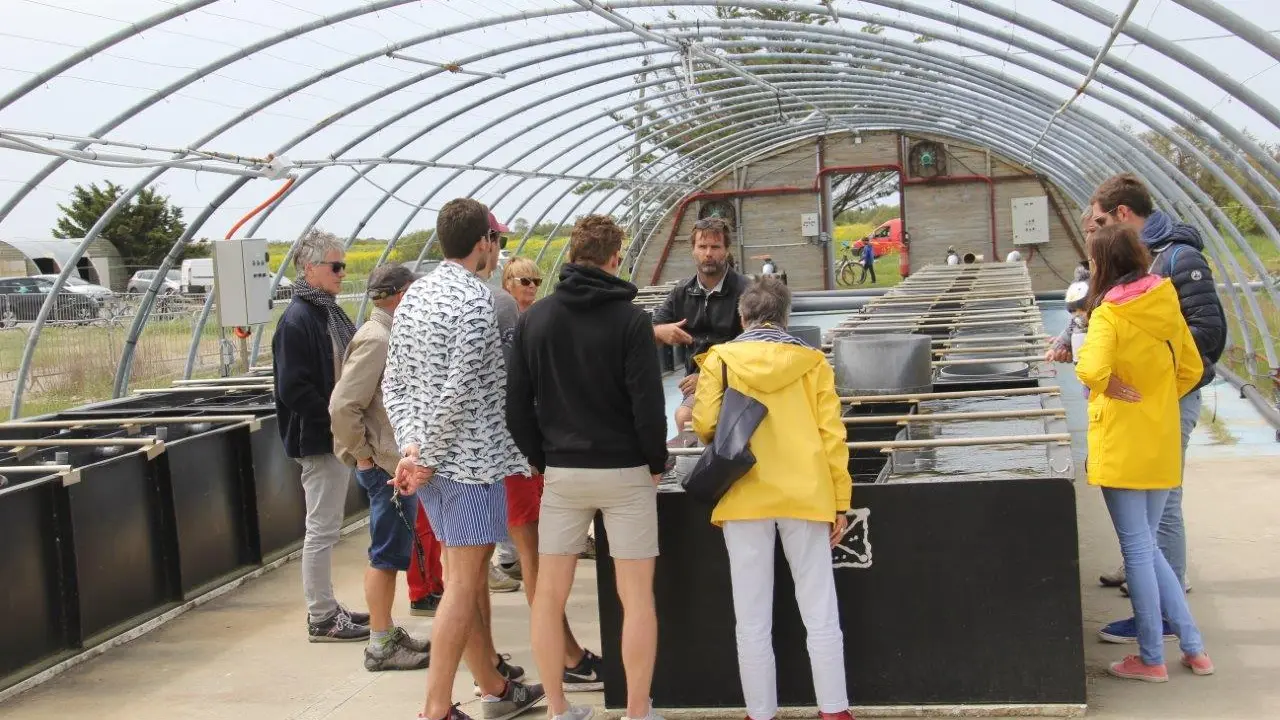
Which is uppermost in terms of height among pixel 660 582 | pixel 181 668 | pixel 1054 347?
pixel 1054 347

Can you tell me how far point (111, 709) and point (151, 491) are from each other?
5.38ft

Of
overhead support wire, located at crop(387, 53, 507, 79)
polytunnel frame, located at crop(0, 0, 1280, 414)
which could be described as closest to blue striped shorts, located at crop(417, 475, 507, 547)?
polytunnel frame, located at crop(0, 0, 1280, 414)

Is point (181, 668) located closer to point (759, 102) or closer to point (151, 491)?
point (151, 491)

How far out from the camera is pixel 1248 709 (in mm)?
4500

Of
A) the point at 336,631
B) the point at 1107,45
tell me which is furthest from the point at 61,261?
the point at 336,631

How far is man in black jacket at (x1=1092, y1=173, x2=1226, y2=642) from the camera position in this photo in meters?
5.20

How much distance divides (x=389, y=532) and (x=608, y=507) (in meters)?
1.57

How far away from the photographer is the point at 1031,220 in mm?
28656

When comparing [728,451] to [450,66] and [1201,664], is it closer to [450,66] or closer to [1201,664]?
[1201,664]

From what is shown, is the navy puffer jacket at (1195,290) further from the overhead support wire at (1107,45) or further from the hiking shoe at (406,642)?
the hiking shoe at (406,642)

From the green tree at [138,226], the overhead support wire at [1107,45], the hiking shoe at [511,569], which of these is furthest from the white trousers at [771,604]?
the green tree at [138,226]

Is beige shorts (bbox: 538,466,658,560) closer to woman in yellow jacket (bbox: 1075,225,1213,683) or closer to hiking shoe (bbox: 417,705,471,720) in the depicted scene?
hiking shoe (bbox: 417,705,471,720)

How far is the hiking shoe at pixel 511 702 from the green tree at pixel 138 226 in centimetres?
3541

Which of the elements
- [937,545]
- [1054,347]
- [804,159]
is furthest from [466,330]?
[804,159]
